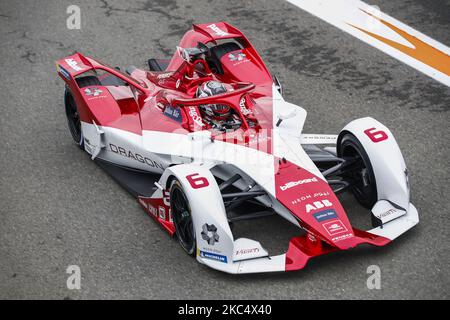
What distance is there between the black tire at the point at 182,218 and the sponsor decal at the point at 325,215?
1.08m

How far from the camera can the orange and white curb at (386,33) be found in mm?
11453

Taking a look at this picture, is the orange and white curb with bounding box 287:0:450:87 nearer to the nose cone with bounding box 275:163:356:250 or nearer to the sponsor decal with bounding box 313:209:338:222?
the nose cone with bounding box 275:163:356:250

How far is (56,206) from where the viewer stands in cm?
900

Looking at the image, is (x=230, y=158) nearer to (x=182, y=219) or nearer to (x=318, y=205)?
(x=182, y=219)

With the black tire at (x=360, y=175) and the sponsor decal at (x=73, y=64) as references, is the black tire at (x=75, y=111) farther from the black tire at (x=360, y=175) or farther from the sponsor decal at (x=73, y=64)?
the black tire at (x=360, y=175)

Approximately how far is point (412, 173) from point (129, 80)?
10.3 ft

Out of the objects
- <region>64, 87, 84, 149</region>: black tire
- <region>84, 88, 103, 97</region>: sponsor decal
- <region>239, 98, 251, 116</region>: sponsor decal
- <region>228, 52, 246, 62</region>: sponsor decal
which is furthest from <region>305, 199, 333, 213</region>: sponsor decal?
<region>64, 87, 84, 149</region>: black tire

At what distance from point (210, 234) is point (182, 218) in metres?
0.50

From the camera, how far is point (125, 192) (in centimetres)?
914

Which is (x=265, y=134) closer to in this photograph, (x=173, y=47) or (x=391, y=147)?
(x=391, y=147)

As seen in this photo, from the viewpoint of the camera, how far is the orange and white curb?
11.5m

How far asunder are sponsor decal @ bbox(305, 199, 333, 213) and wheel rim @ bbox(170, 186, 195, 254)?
3.36 feet

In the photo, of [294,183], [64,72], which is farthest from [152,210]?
[64,72]
